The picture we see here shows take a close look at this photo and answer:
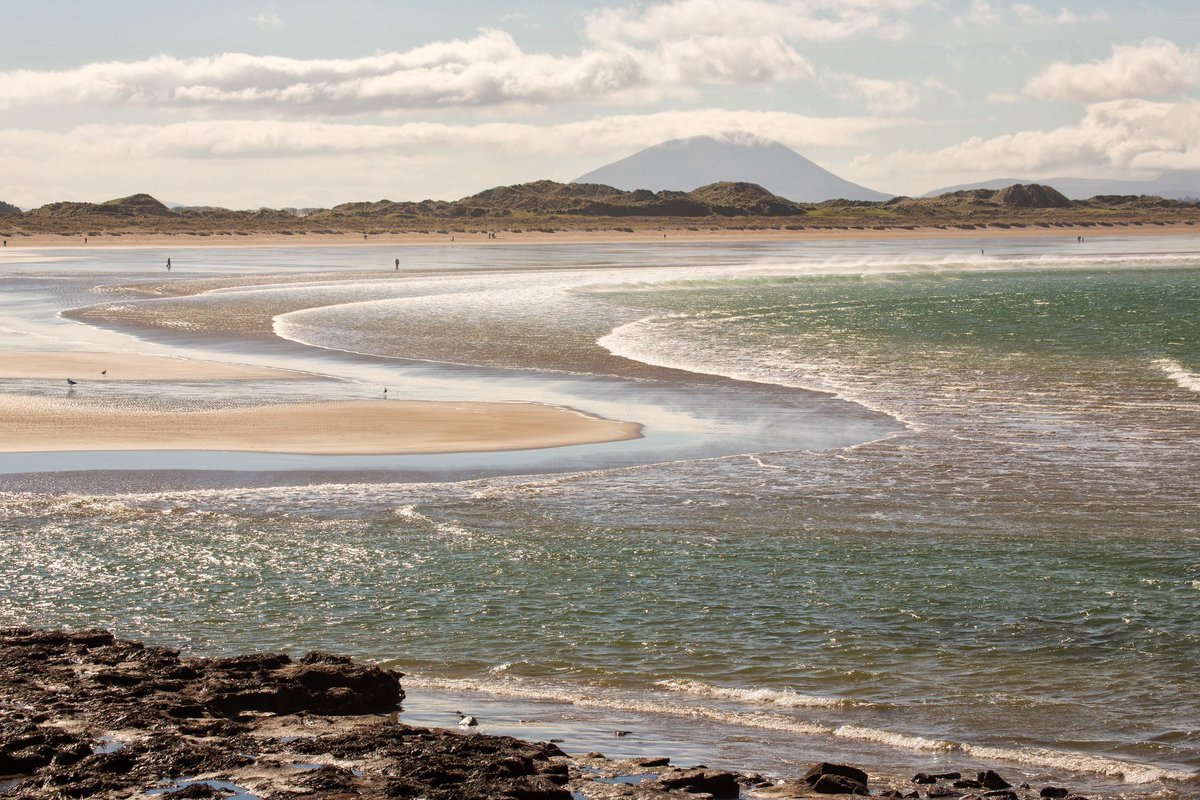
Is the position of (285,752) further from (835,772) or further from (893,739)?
(893,739)

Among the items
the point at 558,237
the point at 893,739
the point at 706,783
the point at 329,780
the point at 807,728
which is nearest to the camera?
the point at 329,780

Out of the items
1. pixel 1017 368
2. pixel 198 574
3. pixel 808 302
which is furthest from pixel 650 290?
pixel 198 574

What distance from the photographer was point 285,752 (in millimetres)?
9078

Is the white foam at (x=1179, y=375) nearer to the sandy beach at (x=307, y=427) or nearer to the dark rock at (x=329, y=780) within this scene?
the sandy beach at (x=307, y=427)

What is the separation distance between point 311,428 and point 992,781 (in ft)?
60.0

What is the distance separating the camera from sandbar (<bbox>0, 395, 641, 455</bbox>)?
23.6 meters

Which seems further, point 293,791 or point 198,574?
point 198,574

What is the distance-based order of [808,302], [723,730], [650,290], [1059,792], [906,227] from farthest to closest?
1. [906,227]
2. [650,290]
3. [808,302]
4. [723,730]
5. [1059,792]

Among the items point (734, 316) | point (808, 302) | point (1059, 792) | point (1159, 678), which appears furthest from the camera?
point (808, 302)

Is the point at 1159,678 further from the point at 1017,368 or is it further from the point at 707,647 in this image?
the point at 1017,368

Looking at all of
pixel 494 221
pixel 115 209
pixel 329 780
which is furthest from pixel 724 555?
pixel 115 209

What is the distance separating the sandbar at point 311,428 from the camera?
2356 cm

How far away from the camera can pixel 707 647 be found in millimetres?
12844

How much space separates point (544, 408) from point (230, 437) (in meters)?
6.74
